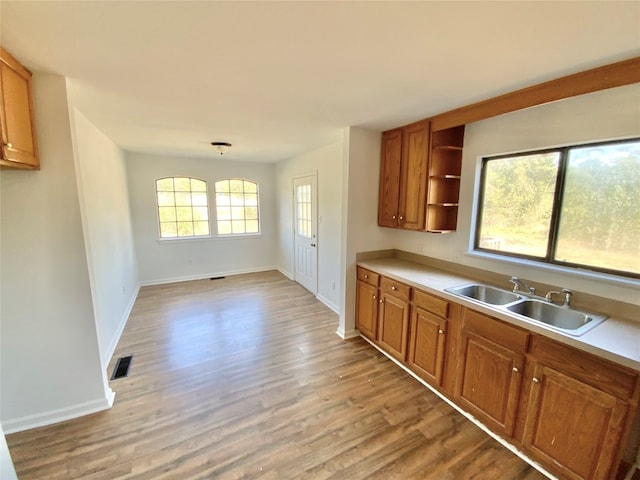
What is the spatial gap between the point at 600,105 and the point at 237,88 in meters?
2.44

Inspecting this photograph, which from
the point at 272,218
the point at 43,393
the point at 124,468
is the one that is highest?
the point at 272,218

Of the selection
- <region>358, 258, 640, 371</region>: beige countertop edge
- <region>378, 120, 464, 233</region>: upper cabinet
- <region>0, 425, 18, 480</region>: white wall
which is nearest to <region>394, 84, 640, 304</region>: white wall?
<region>378, 120, 464, 233</region>: upper cabinet

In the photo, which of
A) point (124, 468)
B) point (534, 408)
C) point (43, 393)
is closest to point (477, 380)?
point (534, 408)

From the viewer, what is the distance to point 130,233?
459 cm

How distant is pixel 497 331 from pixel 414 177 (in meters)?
1.60

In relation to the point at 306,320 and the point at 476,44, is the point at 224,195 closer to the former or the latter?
A: the point at 306,320

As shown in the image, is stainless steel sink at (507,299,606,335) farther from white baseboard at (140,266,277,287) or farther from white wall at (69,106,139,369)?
white baseboard at (140,266,277,287)

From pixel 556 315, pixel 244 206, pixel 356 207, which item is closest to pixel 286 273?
pixel 244 206

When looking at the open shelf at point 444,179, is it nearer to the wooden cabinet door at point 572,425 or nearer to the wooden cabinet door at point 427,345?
the wooden cabinet door at point 427,345

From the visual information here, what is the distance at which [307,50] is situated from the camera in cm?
143

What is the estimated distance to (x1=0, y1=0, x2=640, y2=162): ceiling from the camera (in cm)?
114

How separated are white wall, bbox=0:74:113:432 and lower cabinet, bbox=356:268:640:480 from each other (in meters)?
2.68

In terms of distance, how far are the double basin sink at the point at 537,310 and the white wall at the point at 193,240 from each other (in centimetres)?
446

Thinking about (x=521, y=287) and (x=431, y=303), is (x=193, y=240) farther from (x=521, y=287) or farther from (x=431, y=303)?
(x=521, y=287)
